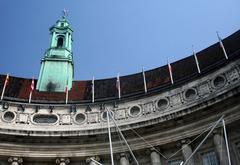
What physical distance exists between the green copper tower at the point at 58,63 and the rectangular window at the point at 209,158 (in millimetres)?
18819

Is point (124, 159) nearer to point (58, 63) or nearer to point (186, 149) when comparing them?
point (186, 149)

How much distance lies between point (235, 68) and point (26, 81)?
78.3 feet

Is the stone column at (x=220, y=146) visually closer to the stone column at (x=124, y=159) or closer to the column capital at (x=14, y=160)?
the stone column at (x=124, y=159)

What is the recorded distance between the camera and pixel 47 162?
33312mm

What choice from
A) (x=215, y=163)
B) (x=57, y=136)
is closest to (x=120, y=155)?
(x=57, y=136)

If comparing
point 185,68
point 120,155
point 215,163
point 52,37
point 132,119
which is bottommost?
point 215,163

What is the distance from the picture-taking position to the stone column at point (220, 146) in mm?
28297

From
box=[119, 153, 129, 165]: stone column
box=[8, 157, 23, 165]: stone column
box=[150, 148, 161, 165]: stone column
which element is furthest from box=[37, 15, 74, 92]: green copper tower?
box=[150, 148, 161, 165]: stone column

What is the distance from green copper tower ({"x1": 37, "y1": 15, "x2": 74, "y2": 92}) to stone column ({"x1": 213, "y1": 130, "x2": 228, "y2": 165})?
19.4 metres

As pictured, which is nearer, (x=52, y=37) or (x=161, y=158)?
(x=161, y=158)

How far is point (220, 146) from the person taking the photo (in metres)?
29.1

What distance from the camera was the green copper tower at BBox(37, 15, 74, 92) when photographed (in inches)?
1738

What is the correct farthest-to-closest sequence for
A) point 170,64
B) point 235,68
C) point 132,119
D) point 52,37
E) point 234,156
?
point 52,37 → point 170,64 → point 132,119 → point 235,68 → point 234,156

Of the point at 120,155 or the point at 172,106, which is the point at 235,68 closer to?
the point at 172,106
